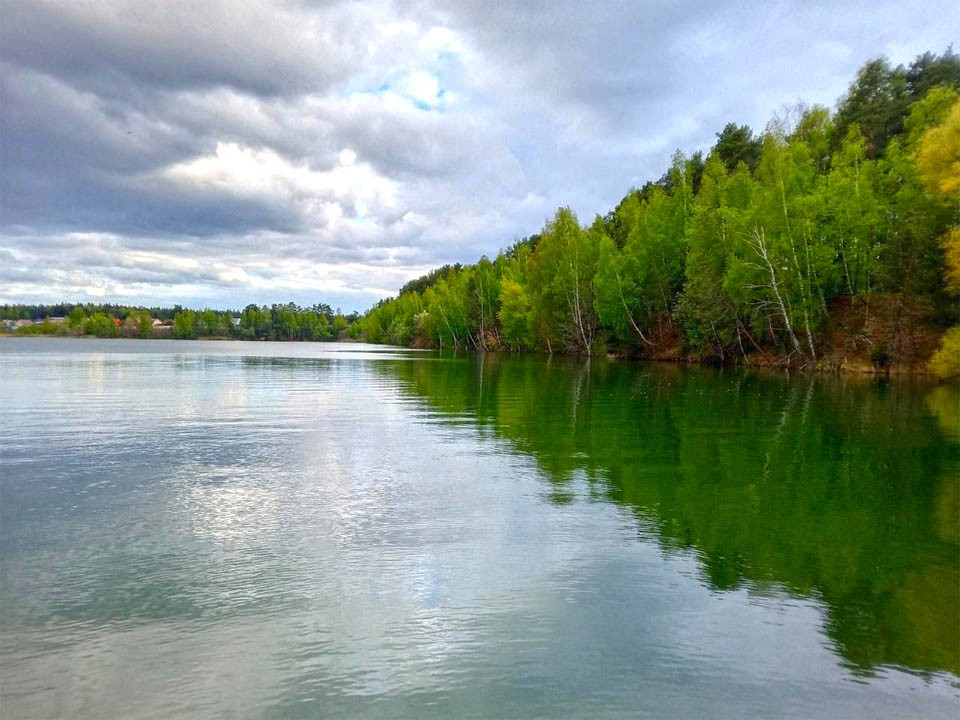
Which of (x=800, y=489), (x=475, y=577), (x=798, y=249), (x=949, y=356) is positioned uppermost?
(x=798, y=249)

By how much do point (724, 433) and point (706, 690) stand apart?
14.6 metres

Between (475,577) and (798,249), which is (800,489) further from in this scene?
(798,249)

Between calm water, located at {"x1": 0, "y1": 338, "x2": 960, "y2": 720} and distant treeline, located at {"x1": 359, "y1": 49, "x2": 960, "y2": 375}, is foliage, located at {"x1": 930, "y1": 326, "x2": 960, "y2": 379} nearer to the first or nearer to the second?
distant treeline, located at {"x1": 359, "y1": 49, "x2": 960, "y2": 375}

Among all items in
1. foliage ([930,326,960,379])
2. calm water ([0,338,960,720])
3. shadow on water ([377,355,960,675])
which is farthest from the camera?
foliage ([930,326,960,379])

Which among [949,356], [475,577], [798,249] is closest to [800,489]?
[475,577]

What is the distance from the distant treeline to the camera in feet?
142

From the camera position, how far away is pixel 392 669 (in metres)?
5.71

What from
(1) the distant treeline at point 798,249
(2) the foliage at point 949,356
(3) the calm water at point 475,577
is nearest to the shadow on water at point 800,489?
(3) the calm water at point 475,577

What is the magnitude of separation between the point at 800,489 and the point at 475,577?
7.46m

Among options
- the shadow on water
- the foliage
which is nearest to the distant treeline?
the foliage

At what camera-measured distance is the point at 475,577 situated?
781cm

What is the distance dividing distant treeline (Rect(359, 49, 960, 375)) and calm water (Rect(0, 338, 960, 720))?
31824mm

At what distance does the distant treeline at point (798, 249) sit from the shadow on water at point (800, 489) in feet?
62.9

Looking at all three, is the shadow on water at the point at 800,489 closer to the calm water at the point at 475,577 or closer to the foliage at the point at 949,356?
the calm water at the point at 475,577
